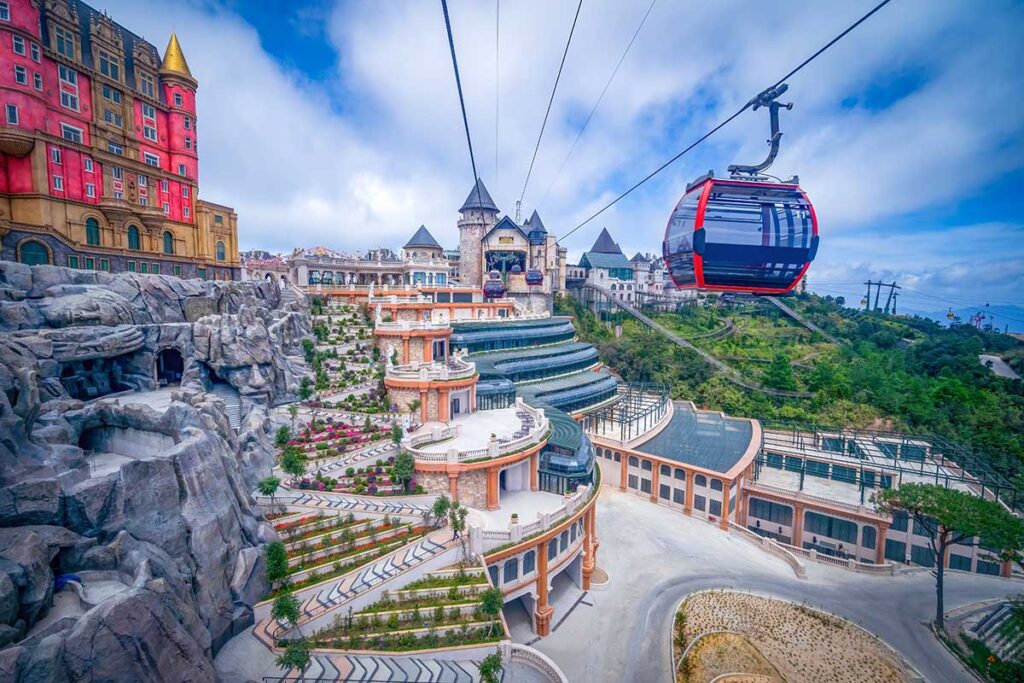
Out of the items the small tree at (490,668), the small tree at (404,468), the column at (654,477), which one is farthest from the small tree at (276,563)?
the column at (654,477)

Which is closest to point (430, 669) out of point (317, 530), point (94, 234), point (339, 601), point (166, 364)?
point (339, 601)

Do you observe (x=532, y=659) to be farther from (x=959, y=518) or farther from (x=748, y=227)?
(x=959, y=518)

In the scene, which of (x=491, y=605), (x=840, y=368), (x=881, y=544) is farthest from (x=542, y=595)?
(x=840, y=368)

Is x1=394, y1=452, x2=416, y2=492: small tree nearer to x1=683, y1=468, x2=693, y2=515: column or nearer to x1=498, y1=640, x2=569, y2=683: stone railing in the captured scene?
x1=498, y1=640, x2=569, y2=683: stone railing

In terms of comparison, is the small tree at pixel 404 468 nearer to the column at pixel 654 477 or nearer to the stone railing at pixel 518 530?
the stone railing at pixel 518 530

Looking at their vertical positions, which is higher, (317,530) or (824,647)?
(317,530)

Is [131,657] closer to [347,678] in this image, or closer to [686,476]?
[347,678]

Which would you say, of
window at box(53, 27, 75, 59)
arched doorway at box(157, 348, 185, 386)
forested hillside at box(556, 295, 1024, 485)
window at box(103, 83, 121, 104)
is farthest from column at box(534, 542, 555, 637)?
window at box(53, 27, 75, 59)
